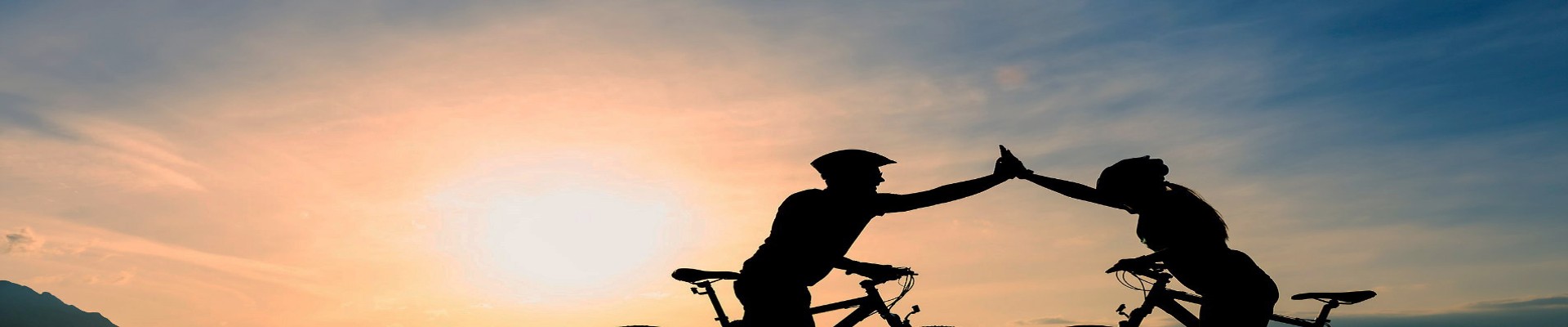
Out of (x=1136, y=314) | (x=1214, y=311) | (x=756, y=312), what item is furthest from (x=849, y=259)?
(x=1214, y=311)

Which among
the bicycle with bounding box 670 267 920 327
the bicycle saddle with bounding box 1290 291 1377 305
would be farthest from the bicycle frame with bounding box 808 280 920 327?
the bicycle saddle with bounding box 1290 291 1377 305

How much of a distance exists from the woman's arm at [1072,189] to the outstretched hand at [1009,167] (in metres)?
0.07

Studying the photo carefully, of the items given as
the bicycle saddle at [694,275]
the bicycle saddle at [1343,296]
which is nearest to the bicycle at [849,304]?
the bicycle saddle at [694,275]

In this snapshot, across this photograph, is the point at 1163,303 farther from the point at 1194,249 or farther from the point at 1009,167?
the point at 1009,167

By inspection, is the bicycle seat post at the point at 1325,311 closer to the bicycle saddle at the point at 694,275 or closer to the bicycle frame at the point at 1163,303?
the bicycle frame at the point at 1163,303

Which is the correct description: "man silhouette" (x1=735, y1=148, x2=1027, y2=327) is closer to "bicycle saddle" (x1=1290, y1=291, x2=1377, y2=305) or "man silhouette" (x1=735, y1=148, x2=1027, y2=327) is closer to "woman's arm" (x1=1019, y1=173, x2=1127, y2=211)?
"woman's arm" (x1=1019, y1=173, x2=1127, y2=211)

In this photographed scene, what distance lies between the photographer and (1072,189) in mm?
10203

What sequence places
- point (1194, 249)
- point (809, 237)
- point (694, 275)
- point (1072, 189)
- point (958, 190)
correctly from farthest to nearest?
1. point (1072, 189)
2. point (958, 190)
3. point (694, 275)
4. point (1194, 249)
5. point (809, 237)

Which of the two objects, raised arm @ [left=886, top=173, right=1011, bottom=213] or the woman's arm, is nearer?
raised arm @ [left=886, top=173, right=1011, bottom=213]

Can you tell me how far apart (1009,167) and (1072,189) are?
0.71 meters

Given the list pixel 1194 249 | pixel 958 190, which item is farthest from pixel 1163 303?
pixel 958 190

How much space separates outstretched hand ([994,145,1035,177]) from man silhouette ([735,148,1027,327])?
2.01 m

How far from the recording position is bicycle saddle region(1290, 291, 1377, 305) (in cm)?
910

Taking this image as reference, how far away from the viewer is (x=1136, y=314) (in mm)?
8781
